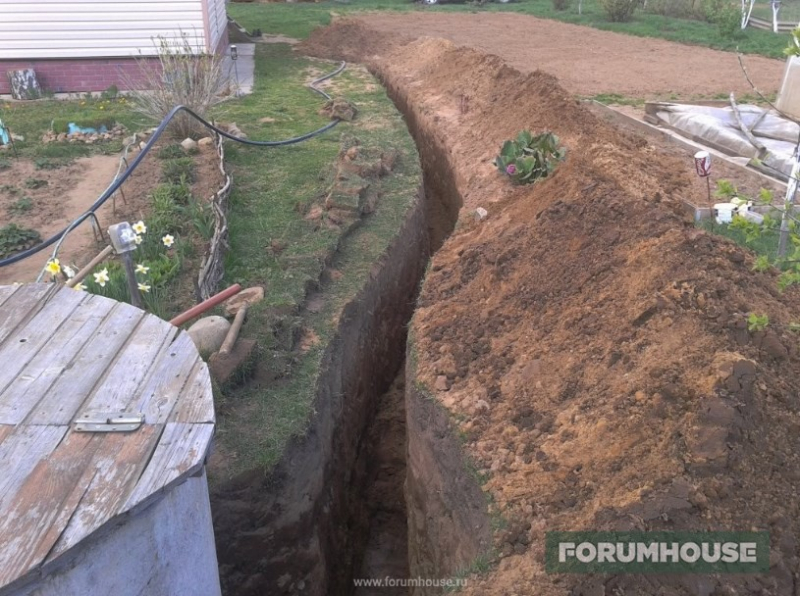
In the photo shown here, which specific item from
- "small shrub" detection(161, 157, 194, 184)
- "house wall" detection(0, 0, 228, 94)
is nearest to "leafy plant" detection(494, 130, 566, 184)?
"small shrub" detection(161, 157, 194, 184)

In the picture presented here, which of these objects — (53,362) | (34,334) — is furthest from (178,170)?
(53,362)

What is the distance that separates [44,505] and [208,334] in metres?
2.21

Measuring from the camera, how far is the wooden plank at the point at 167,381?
2.42m

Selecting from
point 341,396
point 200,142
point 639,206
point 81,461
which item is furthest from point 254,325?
point 200,142

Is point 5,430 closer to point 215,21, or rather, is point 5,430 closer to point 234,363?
point 234,363

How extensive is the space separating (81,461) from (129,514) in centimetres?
29

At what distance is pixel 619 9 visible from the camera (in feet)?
64.1

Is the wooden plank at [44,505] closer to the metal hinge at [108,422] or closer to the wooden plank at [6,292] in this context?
the metal hinge at [108,422]

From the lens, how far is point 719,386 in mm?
2850

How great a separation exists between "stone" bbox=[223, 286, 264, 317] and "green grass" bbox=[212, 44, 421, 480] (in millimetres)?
75

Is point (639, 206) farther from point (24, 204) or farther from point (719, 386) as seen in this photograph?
point (24, 204)

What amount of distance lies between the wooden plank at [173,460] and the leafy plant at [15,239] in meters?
4.21

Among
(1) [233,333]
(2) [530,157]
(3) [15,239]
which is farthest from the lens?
(2) [530,157]

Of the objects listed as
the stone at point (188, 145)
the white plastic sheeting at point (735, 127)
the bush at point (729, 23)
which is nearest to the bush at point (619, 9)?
the bush at point (729, 23)
